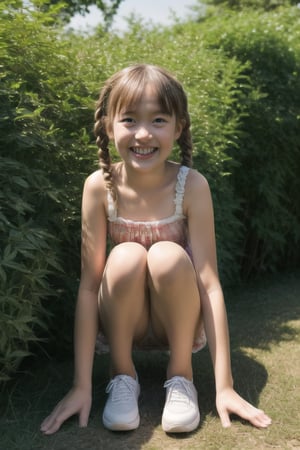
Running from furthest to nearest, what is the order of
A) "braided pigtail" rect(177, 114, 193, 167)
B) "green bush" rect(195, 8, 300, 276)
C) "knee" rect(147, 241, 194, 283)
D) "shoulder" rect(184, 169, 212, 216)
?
1. "green bush" rect(195, 8, 300, 276)
2. "braided pigtail" rect(177, 114, 193, 167)
3. "shoulder" rect(184, 169, 212, 216)
4. "knee" rect(147, 241, 194, 283)

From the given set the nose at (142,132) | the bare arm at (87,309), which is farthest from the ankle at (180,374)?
the nose at (142,132)

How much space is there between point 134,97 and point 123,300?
31.6 inches

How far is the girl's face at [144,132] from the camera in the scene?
2670 millimetres

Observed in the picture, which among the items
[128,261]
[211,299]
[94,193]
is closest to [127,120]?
[94,193]

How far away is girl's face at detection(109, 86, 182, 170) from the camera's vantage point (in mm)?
2670

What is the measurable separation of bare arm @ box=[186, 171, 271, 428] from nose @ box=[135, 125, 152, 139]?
11.3 inches

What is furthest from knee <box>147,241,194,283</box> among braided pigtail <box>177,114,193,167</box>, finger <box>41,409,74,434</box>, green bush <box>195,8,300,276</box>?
green bush <box>195,8,300,276</box>

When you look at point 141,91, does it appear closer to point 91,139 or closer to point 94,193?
point 94,193

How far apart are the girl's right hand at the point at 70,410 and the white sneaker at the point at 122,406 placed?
0.08 metres

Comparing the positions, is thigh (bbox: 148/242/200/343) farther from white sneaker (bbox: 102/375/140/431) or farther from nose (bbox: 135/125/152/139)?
nose (bbox: 135/125/152/139)

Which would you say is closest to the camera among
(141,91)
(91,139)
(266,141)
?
(141,91)

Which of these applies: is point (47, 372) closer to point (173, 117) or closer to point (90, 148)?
point (90, 148)

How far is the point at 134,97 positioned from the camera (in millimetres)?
2658

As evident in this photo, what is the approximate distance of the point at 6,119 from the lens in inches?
106
